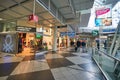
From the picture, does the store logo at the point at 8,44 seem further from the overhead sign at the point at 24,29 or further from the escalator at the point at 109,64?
the escalator at the point at 109,64

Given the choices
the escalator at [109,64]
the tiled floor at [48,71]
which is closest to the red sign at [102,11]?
the escalator at [109,64]

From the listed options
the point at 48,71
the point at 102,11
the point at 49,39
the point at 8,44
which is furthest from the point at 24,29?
the point at 102,11

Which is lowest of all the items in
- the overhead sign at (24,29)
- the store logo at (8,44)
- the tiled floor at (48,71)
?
the tiled floor at (48,71)

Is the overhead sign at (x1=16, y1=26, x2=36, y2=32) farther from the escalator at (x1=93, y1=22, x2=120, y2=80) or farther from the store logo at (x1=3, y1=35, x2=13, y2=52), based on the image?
the escalator at (x1=93, y1=22, x2=120, y2=80)

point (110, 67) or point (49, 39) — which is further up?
point (49, 39)

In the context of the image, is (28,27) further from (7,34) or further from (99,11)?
(99,11)

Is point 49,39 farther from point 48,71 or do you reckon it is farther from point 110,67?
point 110,67

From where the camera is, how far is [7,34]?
11.2 meters

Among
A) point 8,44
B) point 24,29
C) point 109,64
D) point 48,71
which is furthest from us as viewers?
point 8,44

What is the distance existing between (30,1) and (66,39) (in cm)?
1976

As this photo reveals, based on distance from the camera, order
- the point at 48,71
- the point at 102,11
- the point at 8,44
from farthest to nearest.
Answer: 1. the point at 8,44
2. the point at 102,11
3. the point at 48,71

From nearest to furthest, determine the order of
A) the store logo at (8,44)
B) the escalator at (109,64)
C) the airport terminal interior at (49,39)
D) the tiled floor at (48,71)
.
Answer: the escalator at (109,64)
the tiled floor at (48,71)
the airport terminal interior at (49,39)
the store logo at (8,44)

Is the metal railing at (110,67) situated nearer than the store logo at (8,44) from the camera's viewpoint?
Yes

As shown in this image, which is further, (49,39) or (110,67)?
(49,39)
